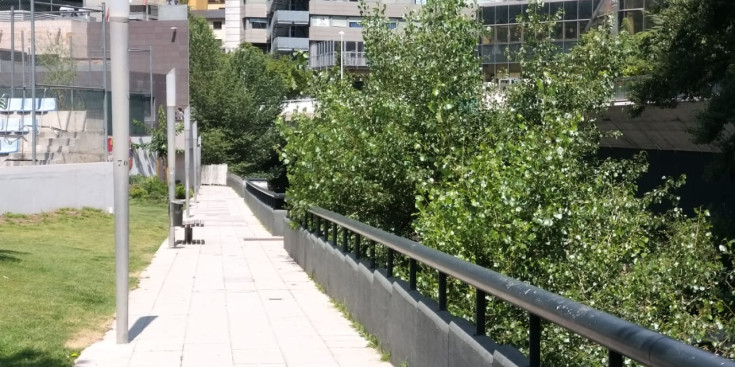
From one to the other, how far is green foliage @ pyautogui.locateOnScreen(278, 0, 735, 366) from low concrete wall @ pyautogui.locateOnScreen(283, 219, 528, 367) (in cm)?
52

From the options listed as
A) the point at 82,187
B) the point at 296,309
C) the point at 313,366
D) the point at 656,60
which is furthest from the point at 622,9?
the point at 313,366

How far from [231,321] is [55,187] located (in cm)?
1866

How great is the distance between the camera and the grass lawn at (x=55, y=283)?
9.55 meters

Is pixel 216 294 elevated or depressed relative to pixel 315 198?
depressed

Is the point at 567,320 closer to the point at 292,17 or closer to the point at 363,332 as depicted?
the point at 363,332

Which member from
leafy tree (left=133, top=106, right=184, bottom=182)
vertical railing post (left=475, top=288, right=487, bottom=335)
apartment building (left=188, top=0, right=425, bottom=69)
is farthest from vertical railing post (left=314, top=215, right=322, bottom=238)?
apartment building (left=188, top=0, right=425, bottom=69)

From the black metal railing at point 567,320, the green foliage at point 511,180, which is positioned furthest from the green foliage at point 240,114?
the black metal railing at point 567,320

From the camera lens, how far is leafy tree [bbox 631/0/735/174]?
2139cm

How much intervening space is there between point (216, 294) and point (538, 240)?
5.09m

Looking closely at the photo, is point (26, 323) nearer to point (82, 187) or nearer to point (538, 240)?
point (538, 240)

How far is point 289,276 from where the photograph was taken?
16.4m

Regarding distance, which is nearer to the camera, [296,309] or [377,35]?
[296,309]

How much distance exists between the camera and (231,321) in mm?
11492

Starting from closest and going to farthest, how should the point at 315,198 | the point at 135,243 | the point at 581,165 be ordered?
the point at 581,165, the point at 315,198, the point at 135,243
